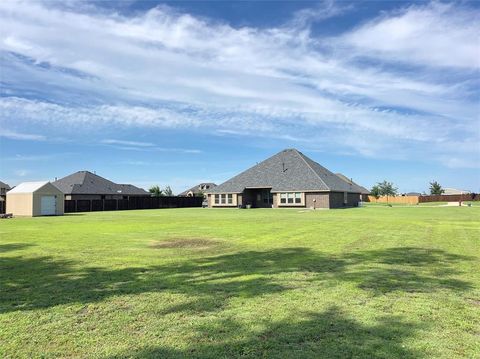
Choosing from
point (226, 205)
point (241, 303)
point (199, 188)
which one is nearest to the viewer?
point (241, 303)

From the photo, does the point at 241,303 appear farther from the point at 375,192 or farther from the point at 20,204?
the point at 375,192

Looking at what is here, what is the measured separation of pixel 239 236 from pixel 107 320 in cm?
1023

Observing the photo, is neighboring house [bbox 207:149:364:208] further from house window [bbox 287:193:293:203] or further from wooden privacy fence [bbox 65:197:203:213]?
wooden privacy fence [bbox 65:197:203:213]

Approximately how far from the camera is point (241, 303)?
6090mm

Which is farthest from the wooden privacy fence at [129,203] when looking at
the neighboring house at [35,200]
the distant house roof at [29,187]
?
the neighboring house at [35,200]

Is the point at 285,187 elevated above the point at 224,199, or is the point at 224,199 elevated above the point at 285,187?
the point at 285,187

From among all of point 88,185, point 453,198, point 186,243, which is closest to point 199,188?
point 88,185

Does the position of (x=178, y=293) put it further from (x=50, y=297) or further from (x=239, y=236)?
(x=239, y=236)

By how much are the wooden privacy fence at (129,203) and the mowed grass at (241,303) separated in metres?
37.8

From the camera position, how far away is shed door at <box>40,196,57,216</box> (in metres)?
38.0

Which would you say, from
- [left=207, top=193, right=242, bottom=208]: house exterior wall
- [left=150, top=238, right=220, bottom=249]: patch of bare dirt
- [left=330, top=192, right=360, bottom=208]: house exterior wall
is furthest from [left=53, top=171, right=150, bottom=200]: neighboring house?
[left=150, top=238, right=220, bottom=249]: patch of bare dirt

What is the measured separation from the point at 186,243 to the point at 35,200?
95.3ft

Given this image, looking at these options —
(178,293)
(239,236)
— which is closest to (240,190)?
(239,236)

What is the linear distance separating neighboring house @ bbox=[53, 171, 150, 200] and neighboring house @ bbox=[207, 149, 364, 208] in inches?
742
